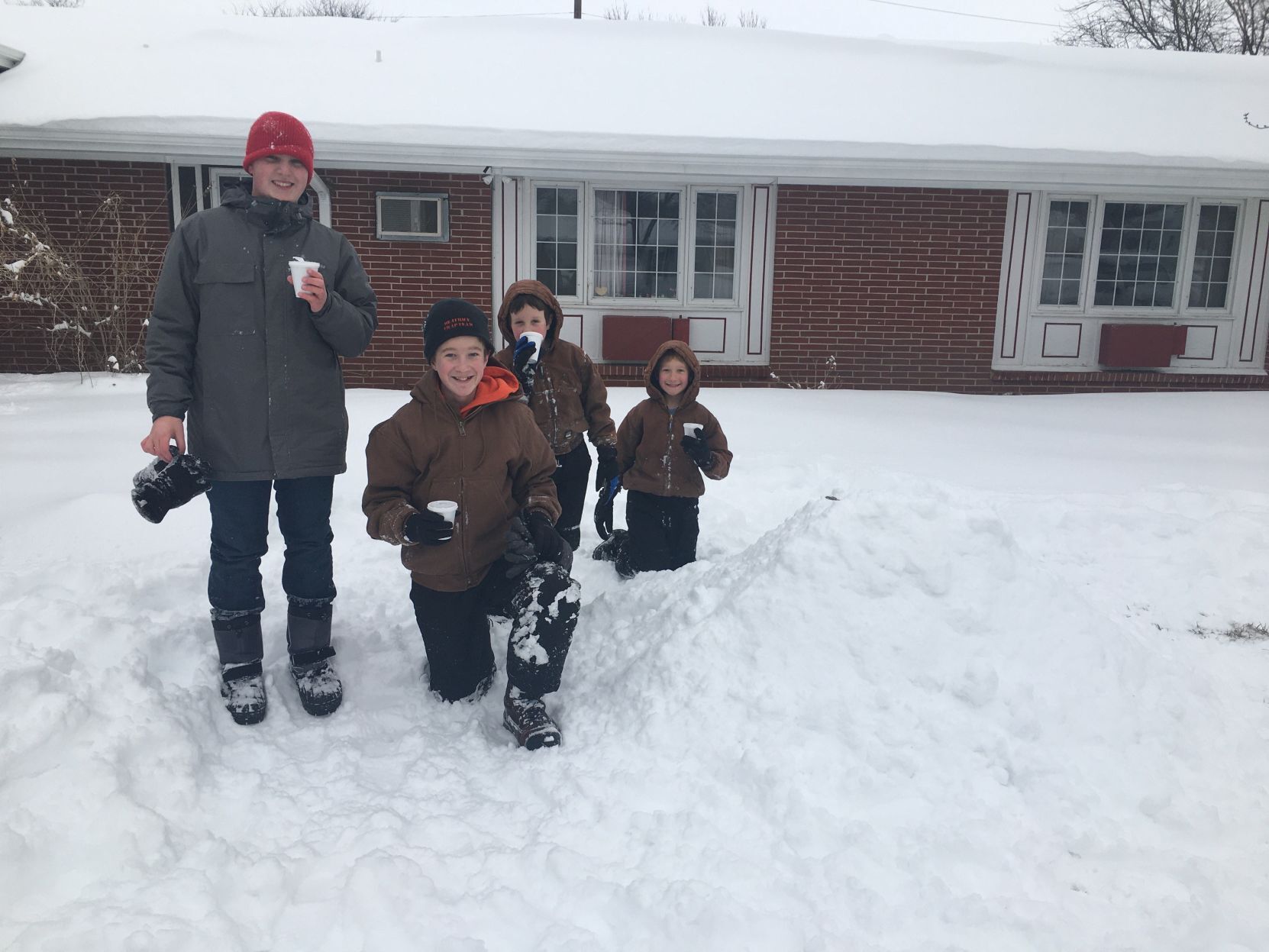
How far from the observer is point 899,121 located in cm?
1019

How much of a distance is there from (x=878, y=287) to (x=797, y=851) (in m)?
8.85

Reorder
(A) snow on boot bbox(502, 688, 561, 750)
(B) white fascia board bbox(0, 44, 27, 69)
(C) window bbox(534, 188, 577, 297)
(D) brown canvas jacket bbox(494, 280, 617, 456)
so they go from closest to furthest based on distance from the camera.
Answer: (A) snow on boot bbox(502, 688, 561, 750)
(D) brown canvas jacket bbox(494, 280, 617, 456)
(B) white fascia board bbox(0, 44, 27, 69)
(C) window bbox(534, 188, 577, 297)

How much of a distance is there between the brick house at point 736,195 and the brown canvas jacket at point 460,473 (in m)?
6.58

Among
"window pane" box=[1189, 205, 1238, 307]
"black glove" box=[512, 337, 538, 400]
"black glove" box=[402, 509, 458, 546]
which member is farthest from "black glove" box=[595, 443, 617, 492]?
"window pane" box=[1189, 205, 1238, 307]

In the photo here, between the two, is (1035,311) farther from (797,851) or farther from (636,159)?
(797,851)

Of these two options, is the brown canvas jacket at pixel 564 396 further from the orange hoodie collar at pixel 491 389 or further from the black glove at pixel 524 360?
the orange hoodie collar at pixel 491 389

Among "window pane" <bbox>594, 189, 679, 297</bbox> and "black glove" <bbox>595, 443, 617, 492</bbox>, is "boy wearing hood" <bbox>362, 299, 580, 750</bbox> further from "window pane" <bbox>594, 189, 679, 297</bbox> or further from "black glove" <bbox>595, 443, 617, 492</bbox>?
"window pane" <bbox>594, 189, 679, 297</bbox>

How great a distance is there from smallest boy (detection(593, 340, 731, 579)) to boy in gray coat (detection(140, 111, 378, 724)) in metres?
1.65

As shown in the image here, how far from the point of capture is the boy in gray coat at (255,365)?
295cm

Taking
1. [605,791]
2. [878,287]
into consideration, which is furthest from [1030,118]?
[605,791]

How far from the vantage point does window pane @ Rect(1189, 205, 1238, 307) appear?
35.1 ft

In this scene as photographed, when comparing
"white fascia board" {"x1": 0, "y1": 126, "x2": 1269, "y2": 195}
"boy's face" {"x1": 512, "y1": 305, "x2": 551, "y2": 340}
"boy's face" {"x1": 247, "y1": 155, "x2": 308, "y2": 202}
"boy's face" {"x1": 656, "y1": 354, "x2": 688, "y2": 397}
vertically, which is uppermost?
"white fascia board" {"x1": 0, "y1": 126, "x2": 1269, "y2": 195}

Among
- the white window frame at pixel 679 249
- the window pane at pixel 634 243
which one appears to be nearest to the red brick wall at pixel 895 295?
the white window frame at pixel 679 249

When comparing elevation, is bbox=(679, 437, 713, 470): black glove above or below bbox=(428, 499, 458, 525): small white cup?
below
